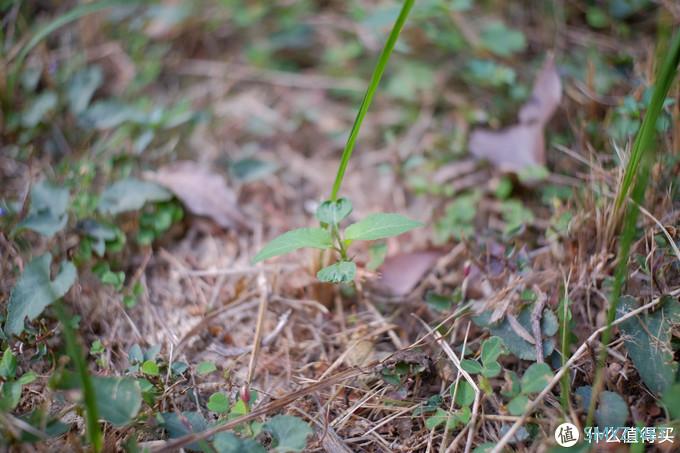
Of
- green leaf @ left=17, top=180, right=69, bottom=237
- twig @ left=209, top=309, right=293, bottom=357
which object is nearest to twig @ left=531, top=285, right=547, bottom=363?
twig @ left=209, top=309, right=293, bottom=357

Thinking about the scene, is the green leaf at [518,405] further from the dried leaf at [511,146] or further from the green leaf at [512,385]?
the dried leaf at [511,146]

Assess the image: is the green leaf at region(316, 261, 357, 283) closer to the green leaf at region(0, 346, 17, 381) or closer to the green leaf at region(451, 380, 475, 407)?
the green leaf at region(451, 380, 475, 407)

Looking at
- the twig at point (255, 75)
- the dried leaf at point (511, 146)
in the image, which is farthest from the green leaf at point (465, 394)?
the twig at point (255, 75)

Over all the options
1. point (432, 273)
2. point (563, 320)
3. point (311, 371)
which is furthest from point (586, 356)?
point (311, 371)

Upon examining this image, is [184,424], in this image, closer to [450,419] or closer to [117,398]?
[117,398]

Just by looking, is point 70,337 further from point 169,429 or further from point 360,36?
point 360,36

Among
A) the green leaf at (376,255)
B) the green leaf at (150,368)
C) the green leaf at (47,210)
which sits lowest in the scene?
the green leaf at (150,368)

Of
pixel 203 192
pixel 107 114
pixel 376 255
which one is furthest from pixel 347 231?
pixel 107 114
